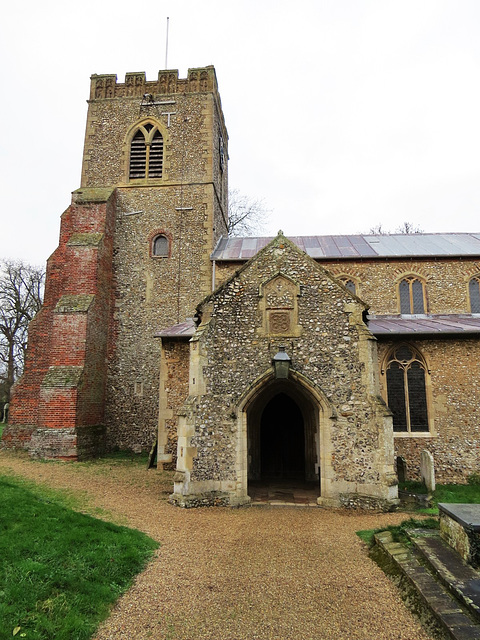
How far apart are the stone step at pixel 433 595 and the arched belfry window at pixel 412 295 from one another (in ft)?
38.7

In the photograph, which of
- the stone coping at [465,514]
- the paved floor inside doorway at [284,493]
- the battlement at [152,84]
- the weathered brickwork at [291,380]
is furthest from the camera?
the battlement at [152,84]

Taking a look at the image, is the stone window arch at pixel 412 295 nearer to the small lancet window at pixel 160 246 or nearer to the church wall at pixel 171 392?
the church wall at pixel 171 392

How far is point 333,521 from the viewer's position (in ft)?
26.2

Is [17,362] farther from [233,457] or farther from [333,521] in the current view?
[333,521]

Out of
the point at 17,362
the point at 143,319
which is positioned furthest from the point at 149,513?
the point at 17,362

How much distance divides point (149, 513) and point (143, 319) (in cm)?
1041

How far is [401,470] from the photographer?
446 inches

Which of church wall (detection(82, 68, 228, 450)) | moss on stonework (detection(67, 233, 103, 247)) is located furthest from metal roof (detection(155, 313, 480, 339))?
moss on stonework (detection(67, 233, 103, 247))

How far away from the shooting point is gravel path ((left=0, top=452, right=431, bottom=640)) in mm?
4203

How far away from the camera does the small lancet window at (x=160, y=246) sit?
18562 millimetres

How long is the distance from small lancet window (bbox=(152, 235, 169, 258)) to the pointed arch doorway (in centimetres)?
887

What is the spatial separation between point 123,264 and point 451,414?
14.4m

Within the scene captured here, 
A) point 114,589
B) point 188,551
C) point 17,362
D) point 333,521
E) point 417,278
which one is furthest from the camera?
point 17,362

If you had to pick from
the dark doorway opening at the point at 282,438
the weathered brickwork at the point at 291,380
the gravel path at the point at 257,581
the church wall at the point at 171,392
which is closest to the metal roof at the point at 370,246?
the church wall at the point at 171,392
